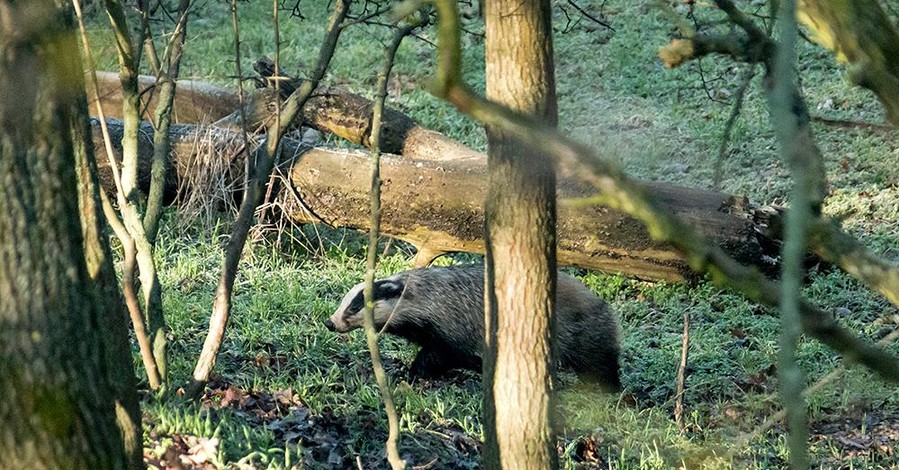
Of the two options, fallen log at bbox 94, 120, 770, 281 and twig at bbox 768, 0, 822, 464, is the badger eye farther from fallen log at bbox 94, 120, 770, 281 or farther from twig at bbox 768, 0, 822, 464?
twig at bbox 768, 0, 822, 464

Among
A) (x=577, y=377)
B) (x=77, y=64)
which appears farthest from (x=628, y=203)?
(x=577, y=377)

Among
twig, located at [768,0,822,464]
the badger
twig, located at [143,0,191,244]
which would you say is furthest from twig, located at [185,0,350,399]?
twig, located at [768,0,822,464]

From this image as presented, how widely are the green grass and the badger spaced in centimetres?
20

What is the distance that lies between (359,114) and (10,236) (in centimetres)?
708

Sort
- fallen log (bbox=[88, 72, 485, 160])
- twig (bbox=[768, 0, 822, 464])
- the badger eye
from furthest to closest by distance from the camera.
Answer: fallen log (bbox=[88, 72, 485, 160]), the badger eye, twig (bbox=[768, 0, 822, 464])

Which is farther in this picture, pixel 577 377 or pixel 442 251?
pixel 442 251

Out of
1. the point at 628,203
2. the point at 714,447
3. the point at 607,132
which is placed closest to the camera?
the point at 628,203

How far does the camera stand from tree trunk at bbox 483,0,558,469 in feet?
13.0

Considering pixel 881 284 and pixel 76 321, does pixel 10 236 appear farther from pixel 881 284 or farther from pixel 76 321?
pixel 881 284

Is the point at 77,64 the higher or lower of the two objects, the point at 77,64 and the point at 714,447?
the higher

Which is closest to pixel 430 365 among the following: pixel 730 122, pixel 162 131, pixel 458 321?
pixel 458 321

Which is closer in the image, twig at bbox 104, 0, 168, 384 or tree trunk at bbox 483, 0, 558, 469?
tree trunk at bbox 483, 0, 558, 469

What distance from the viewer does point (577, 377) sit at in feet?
23.4

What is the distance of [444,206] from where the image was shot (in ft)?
27.4
